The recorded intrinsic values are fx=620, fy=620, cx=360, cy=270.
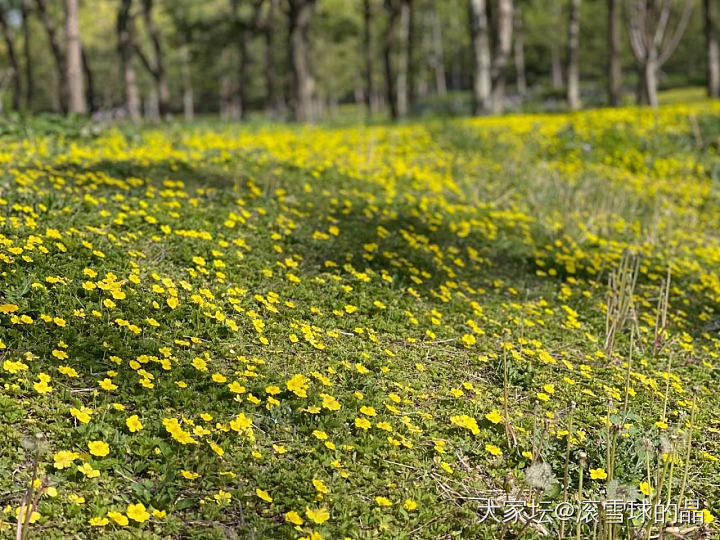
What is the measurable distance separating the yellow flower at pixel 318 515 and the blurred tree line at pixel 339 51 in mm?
12589

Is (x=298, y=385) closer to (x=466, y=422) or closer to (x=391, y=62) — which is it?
(x=466, y=422)

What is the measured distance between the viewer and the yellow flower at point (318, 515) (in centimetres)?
273

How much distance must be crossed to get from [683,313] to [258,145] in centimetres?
673

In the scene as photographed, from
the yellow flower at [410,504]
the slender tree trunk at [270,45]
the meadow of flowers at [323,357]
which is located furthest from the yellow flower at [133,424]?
the slender tree trunk at [270,45]

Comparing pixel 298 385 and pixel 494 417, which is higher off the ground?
pixel 298 385

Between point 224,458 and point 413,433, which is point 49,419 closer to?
point 224,458

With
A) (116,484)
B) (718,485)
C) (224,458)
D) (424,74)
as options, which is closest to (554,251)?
(718,485)

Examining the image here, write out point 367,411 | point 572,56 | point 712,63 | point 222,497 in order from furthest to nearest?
point 712,63 → point 572,56 → point 367,411 → point 222,497

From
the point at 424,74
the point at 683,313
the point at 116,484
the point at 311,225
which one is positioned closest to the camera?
the point at 116,484

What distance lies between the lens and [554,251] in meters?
6.68

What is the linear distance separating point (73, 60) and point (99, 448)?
40.7 feet

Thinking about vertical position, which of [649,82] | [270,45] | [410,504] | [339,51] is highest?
[339,51]

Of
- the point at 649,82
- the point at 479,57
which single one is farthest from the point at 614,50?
the point at 479,57

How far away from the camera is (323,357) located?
4.04 m
